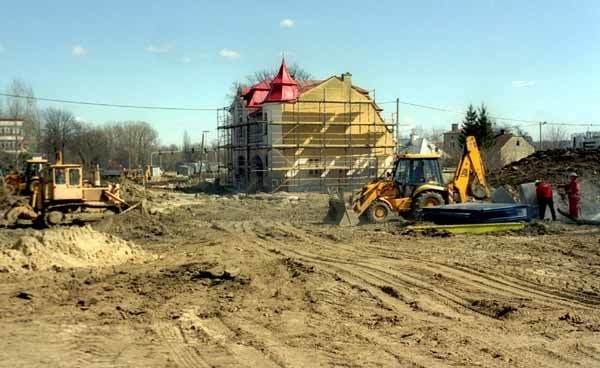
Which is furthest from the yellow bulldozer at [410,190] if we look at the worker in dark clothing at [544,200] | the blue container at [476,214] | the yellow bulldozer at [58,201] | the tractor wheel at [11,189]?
the tractor wheel at [11,189]

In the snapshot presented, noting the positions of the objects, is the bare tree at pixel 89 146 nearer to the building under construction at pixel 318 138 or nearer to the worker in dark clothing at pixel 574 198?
the building under construction at pixel 318 138

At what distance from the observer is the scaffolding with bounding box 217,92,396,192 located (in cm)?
4409

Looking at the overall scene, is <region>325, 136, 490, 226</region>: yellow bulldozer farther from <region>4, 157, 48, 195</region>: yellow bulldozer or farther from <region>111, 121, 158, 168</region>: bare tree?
<region>111, 121, 158, 168</region>: bare tree

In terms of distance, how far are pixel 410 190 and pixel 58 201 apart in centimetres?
1256

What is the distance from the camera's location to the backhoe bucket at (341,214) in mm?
20203

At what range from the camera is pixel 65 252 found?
13.3m

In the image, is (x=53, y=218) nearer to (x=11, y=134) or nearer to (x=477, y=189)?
(x=477, y=189)

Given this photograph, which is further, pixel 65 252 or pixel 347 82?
pixel 347 82

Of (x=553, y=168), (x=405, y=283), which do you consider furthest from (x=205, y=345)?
(x=553, y=168)

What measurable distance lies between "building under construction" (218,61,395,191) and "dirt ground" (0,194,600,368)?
27.3m

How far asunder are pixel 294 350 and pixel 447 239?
9.89m

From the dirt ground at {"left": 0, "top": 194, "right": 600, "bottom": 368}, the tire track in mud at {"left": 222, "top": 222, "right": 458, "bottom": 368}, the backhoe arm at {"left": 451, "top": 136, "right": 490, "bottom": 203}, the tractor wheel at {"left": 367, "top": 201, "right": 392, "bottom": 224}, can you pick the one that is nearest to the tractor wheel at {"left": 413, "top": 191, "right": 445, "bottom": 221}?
the tractor wheel at {"left": 367, "top": 201, "right": 392, "bottom": 224}

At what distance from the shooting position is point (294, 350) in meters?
7.26

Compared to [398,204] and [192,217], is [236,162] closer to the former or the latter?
[192,217]
